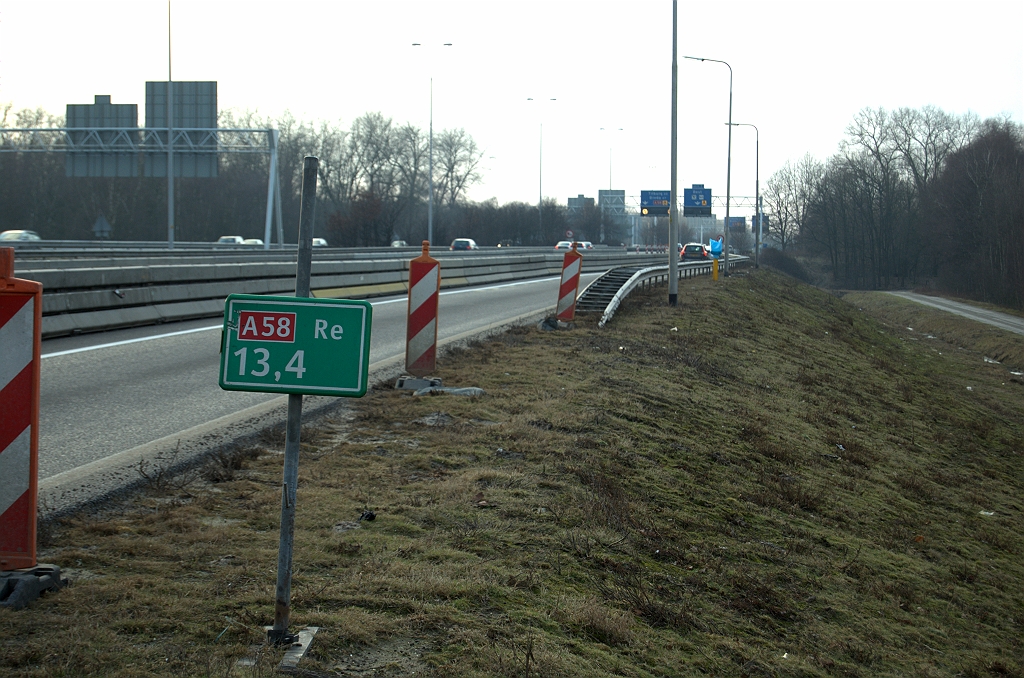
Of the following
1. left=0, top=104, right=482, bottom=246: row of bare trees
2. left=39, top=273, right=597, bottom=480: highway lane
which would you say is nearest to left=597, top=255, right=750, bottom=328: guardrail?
left=39, top=273, right=597, bottom=480: highway lane

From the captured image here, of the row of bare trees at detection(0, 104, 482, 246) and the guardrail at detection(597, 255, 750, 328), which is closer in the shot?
the guardrail at detection(597, 255, 750, 328)

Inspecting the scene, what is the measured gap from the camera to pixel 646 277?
2908 centimetres

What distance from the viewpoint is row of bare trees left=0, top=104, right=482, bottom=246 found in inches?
2606

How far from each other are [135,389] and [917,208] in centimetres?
9581

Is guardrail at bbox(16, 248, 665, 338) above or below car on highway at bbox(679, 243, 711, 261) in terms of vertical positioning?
below

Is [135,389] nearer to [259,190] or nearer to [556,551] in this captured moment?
[556,551]

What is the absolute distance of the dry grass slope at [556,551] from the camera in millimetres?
3826

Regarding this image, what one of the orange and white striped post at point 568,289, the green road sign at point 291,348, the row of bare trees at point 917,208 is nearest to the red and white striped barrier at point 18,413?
the green road sign at point 291,348

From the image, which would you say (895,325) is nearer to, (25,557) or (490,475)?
(490,475)

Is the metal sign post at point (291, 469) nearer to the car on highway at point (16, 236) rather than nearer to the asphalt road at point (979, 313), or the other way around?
the asphalt road at point (979, 313)

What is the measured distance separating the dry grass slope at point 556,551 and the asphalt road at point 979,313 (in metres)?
39.4

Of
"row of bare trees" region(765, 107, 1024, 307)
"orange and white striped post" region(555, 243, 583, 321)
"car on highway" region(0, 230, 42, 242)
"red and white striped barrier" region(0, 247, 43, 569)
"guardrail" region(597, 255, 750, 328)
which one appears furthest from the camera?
"row of bare trees" region(765, 107, 1024, 307)

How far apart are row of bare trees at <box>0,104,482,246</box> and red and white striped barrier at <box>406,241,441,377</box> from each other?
42546mm

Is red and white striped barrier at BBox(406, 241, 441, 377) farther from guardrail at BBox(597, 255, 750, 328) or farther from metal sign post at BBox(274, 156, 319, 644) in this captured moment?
guardrail at BBox(597, 255, 750, 328)
